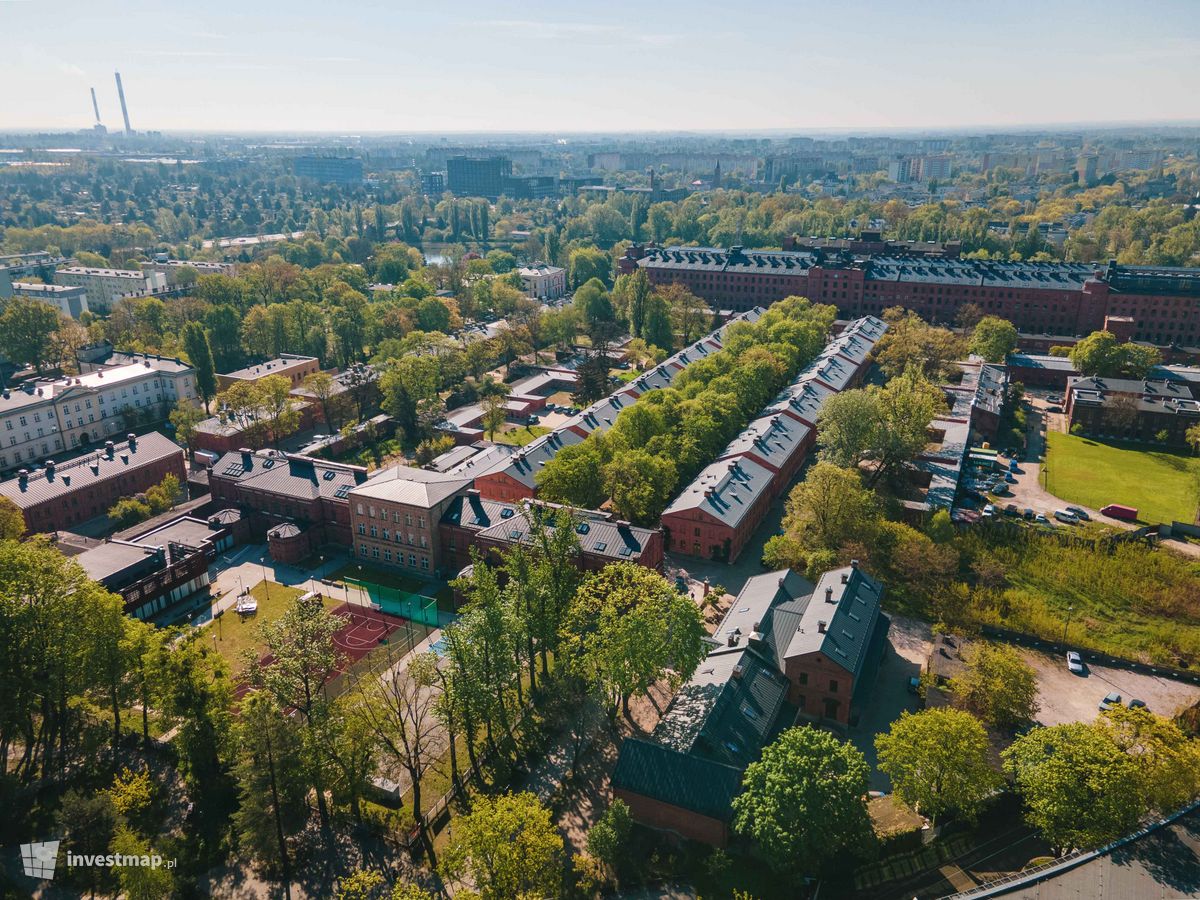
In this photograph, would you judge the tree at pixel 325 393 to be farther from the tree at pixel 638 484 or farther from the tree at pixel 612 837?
the tree at pixel 612 837

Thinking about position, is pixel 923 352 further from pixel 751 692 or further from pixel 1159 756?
pixel 1159 756

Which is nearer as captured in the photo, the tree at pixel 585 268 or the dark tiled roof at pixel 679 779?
the dark tiled roof at pixel 679 779

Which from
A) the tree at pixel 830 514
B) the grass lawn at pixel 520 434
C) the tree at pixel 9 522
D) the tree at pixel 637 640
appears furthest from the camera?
the grass lawn at pixel 520 434

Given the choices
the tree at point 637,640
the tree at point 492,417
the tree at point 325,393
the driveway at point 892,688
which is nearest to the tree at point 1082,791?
the driveway at point 892,688

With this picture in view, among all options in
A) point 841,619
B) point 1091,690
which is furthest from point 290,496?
point 1091,690

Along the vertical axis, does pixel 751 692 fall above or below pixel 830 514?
below

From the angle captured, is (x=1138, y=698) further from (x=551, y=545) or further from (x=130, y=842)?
(x=130, y=842)

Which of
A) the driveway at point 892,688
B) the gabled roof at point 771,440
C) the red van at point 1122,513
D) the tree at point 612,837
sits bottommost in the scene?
the driveway at point 892,688

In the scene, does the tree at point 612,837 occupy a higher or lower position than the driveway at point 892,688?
higher
